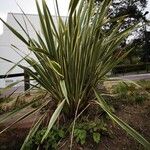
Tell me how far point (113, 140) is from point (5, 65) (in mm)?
16906

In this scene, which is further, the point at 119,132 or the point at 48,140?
the point at 119,132

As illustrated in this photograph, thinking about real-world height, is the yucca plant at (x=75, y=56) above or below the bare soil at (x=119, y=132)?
above

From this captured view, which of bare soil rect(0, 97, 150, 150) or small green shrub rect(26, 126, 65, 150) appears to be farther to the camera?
bare soil rect(0, 97, 150, 150)

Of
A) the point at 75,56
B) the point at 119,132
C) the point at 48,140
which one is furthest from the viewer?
the point at 119,132

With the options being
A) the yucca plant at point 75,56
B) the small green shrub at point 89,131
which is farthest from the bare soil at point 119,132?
the yucca plant at point 75,56

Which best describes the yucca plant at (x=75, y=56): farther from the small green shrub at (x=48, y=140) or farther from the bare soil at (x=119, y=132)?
the bare soil at (x=119, y=132)

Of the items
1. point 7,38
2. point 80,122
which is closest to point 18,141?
point 80,122

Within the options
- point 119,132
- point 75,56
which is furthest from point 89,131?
point 75,56

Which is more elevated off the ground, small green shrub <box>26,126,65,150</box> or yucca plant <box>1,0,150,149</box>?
yucca plant <box>1,0,150,149</box>

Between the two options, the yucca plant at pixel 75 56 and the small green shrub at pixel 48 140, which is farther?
the yucca plant at pixel 75 56

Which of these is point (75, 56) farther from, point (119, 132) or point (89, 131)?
point (119, 132)

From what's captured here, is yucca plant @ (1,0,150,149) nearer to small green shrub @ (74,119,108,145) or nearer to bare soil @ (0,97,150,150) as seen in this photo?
small green shrub @ (74,119,108,145)

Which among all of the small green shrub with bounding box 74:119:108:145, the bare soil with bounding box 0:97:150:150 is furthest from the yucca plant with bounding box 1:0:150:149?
the bare soil with bounding box 0:97:150:150

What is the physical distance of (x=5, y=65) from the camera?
775 inches
